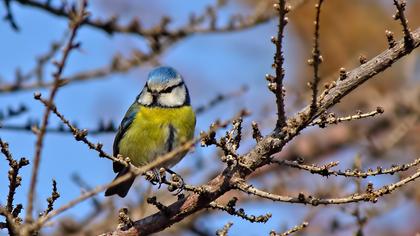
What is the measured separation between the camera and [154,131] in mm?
4285

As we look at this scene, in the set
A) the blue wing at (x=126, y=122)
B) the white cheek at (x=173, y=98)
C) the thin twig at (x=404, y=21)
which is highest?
the white cheek at (x=173, y=98)

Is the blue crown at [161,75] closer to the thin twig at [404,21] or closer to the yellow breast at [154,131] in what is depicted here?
the yellow breast at [154,131]

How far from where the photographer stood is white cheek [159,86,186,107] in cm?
446

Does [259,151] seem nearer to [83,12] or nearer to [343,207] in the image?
[83,12]

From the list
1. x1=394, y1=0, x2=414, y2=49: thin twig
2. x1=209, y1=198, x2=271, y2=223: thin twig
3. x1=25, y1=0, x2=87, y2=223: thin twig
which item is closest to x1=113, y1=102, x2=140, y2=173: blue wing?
x1=209, y1=198, x2=271, y2=223: thin twig

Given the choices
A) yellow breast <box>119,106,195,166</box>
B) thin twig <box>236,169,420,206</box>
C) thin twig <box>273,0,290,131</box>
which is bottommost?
thin twig <box>236,169,420,206</box>

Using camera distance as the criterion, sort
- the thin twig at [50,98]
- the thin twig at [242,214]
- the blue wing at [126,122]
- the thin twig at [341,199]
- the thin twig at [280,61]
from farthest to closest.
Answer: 1. the blue wing at [126,122]
2. the thin twig at [242,214]
3. the thin twig at [341,199]
4. the thin twig at [280,61]
5. the thin twig at [50,98]

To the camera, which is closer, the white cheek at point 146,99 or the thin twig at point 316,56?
the thin twig at point 316,56

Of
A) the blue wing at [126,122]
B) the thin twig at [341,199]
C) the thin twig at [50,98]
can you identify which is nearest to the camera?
the thin twig at [50,98]

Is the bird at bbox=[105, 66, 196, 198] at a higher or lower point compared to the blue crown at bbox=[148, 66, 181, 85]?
lower

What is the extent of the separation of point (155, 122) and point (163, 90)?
0.24 meters

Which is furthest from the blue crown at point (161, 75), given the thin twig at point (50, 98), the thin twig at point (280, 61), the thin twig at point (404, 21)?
the thin twig at point (50, 98)

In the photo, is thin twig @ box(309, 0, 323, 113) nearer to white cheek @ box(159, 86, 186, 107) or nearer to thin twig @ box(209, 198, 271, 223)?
thin twig @ box(209, 198, 271, 223)

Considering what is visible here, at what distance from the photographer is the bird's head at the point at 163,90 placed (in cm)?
447
